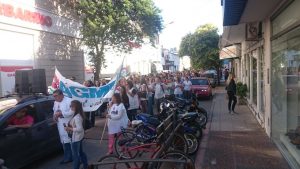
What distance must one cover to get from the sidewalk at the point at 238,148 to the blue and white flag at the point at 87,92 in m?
2.76

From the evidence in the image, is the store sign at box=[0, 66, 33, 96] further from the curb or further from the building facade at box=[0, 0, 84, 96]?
the curb

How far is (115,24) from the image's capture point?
799 inches

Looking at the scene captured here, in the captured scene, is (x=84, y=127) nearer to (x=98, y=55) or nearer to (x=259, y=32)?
(x=259, y=32)

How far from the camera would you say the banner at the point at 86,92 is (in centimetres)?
959

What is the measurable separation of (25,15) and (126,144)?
11758 millimetres

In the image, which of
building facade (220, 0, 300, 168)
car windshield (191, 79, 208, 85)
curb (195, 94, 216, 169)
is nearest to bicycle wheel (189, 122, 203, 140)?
curb (195, 94, 216, 169)

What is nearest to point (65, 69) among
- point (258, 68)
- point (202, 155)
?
point (258, 68)

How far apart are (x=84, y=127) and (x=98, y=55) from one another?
14876mm

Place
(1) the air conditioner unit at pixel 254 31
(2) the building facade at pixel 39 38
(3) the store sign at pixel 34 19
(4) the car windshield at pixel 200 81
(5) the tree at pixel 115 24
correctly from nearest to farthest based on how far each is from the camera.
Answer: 1. (1) the air conditioner unit at pixel 254 31
2. (3) the store sign at pixel 34 19
3. (2) the building facade at pixel 39 38
4. (5) the tree at pixel 115 24
5. (4) the car windshield at pixel 200 81

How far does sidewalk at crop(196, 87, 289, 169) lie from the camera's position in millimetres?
7836

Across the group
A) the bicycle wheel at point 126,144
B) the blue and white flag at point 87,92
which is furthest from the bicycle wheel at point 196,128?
the blue and white flag at point 87,92

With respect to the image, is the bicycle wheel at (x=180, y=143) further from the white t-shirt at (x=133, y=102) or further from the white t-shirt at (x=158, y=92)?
the white t-shirt at (x=158, y=92)

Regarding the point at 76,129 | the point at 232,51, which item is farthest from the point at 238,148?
the point at 232,51

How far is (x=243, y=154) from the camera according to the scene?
28.4 ft
